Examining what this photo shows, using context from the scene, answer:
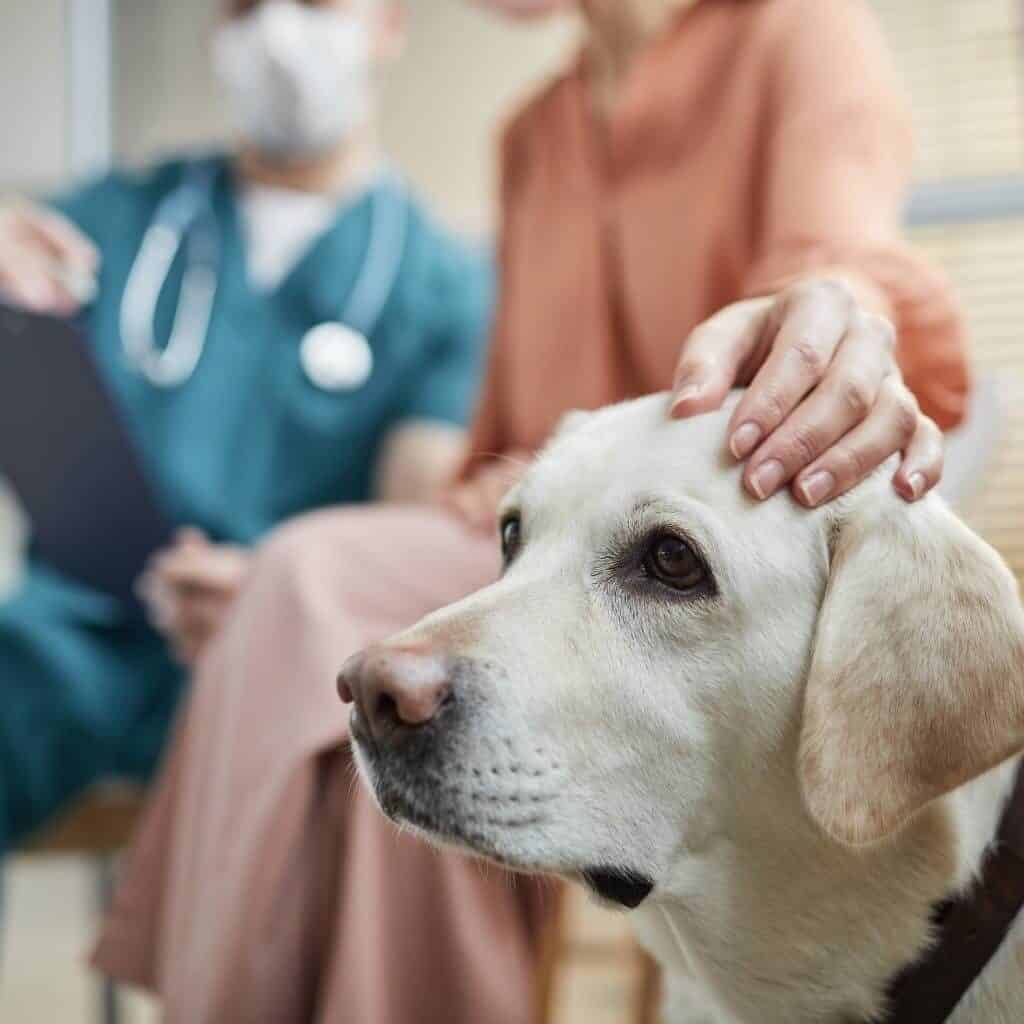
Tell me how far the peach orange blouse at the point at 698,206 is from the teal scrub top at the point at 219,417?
16.7 inches

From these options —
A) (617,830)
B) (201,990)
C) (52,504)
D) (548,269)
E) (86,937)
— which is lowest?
(86,937)

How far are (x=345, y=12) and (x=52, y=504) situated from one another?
0.92 m

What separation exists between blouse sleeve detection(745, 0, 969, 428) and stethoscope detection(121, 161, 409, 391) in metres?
0.80

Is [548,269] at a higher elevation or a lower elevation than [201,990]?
higher

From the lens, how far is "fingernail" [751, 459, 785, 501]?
27.1 inches

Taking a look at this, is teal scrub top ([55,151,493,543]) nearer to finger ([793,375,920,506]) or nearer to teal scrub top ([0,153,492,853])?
teal scrub top ([0,153,492,853])

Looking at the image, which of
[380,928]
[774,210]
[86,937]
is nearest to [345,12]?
[774,210]

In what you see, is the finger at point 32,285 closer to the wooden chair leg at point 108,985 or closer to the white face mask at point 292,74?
the white face mask at point 292,74

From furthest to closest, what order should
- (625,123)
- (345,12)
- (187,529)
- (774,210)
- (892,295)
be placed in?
(345,12) < (187,529) < (625,123) < (774,210) < (892,295)

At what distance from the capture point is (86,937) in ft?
8.66

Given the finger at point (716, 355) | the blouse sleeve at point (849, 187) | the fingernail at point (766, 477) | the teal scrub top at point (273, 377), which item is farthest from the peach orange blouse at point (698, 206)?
the teal scrub top at point (273, 377)

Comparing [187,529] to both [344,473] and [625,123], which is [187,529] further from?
[625,123]

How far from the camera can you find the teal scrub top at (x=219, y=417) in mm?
1535

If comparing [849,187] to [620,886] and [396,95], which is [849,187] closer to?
[620,886]
